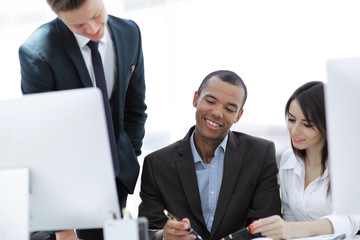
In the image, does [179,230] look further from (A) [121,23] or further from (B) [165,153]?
(A) [121,23]

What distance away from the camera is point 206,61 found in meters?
3.95

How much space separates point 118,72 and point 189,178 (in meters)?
0.55

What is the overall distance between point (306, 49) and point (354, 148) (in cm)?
268

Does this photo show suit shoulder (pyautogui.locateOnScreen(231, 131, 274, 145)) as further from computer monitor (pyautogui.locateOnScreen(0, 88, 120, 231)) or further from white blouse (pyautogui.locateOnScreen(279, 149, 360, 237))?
computer monitor (pyautogui.locateOnScreen(0, 88, 120, 231))

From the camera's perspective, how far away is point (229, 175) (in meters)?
2.02

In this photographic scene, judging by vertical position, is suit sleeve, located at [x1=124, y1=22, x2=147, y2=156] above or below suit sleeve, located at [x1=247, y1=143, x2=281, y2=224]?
above

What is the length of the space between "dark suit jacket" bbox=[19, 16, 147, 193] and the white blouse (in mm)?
672

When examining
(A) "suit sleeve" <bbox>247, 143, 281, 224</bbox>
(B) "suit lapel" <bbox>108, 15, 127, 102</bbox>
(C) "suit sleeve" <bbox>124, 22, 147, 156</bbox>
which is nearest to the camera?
(B) "suit lapel" <bbox>108, 15, 127, 102</bbox>

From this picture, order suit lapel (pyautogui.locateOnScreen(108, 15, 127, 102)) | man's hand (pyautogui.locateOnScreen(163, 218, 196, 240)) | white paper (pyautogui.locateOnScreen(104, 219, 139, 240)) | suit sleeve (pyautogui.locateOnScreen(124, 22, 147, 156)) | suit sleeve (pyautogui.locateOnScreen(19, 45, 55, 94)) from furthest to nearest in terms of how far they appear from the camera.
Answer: suit sleeve (pyautogui.locateOnScreen(124, 22, 147, 156)) → suit lapel (pyautogui.locateOnScreen(108, 15, 127, 102)) → suit sleeve (pyautogui.locateOnScreen(19, 45, 55, 94)) → man's hand (pyautogui.locateOnScreen(163, 218, 196, 240)) → white paper (pyautogui.locateOnScreen(104, 219, 139, 240))

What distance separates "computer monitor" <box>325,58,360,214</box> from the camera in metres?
1.24

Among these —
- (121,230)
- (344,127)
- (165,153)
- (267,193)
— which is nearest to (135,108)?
(165,153)

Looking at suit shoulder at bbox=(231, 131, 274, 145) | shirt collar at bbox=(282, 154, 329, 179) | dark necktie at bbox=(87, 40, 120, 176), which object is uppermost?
dark necktie at bbox=(87, 40, 120, 176)

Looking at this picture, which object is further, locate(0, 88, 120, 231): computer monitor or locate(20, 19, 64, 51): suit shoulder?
locate(20, 19, 64, 51): suit shoulder

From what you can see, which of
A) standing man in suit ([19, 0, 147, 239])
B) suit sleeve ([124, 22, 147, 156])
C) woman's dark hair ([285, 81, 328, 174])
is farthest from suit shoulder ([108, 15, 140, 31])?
woman's dark hair ([285, 81, 328, 174])
